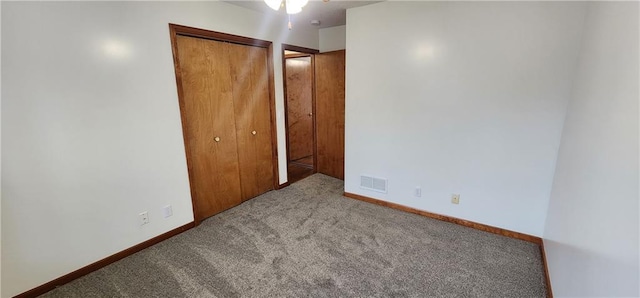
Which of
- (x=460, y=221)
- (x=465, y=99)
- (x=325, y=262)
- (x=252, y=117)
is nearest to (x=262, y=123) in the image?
(x=252, y=117)

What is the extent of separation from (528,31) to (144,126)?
3.18 m

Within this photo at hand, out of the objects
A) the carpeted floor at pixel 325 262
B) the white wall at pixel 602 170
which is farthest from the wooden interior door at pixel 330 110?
the white wall at pixel 602 170

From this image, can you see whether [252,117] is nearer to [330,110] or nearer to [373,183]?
[330,110]

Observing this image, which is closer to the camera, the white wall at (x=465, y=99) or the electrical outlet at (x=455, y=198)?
the white wall at (x=465, y=99)

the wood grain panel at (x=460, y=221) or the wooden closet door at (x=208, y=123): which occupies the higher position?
the wooden closet door at (x=208, y=123)

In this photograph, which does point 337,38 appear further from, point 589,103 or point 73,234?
point 73,234

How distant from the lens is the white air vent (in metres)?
3.20

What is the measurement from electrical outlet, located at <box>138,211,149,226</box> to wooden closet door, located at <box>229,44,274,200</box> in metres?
1.12

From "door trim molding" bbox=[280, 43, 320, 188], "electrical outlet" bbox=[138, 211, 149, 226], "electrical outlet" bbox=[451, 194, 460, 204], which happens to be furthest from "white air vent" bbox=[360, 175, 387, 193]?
"electrical outlet" bbox=[138, 211, 149, 226]

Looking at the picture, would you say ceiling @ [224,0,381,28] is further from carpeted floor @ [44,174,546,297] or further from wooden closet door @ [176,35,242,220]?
carpeted floor @ [44,174,546,297]

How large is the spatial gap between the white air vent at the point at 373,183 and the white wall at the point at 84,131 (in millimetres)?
1977

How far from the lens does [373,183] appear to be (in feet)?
10.8

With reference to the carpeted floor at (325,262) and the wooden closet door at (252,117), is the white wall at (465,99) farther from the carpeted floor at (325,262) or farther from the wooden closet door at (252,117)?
the wooden closet door at (252,117)

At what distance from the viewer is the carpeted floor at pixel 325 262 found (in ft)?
6.28
